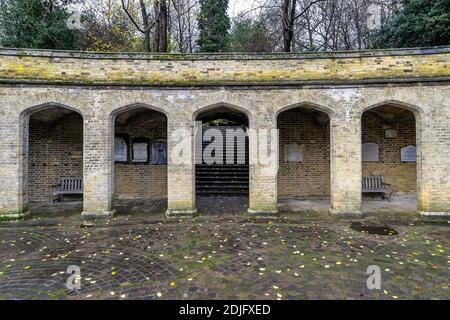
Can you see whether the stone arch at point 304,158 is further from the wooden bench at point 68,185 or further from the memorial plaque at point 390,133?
the wooden bench at point 68,185

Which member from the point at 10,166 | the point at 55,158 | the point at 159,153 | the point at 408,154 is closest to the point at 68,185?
the point at 55,158

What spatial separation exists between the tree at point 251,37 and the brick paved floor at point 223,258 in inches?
539

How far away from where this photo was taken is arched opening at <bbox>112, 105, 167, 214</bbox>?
11852 millimetres

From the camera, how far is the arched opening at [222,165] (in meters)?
10.5

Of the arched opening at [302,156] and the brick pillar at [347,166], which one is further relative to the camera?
the arched opening at [302,156]

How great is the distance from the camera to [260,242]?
615 centimetres

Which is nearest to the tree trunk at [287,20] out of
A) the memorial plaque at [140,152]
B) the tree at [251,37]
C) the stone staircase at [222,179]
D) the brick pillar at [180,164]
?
the tree at [251,37]

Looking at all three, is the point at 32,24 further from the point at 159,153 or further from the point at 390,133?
the point at 390,133

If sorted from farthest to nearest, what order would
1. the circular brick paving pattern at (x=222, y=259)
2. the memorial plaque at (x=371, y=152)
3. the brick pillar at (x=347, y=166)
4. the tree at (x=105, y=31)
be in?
the tree at (x=105, y=31), the memorial plaque at (x=371, y=152), the brick pillar at (x=347, y=166), the circular brick paving pattern at (x=222, y=259)

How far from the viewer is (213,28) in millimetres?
20250

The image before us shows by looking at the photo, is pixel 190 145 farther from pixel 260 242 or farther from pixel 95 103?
pixel 260 242

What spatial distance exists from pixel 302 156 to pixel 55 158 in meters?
11.1

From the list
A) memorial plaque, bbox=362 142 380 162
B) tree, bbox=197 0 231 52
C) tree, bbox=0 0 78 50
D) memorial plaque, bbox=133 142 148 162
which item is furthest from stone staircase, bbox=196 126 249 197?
tree, bbox=0 0 78 50

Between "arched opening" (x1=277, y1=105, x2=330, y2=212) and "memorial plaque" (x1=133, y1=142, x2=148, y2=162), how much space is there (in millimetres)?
6267
